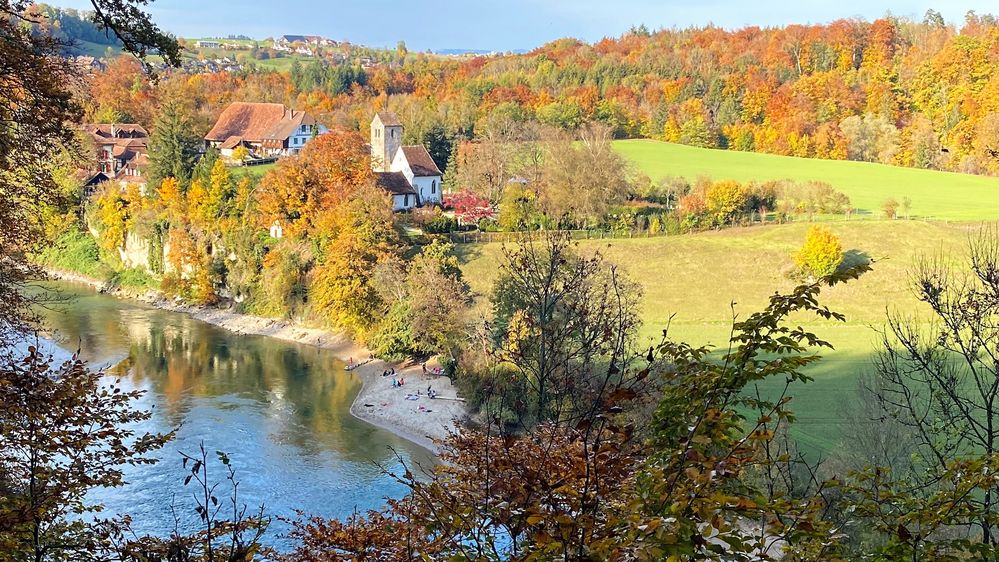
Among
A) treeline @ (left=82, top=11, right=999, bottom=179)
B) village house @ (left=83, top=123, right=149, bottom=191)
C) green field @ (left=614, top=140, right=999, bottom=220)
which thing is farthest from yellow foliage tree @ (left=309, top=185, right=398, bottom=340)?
green field @ (left=614, top=140, right=999, bottom=220)

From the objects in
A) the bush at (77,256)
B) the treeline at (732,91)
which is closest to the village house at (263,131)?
the treeline at (732,91)

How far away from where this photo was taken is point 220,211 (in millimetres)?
44062

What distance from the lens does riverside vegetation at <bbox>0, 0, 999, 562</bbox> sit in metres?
4.83

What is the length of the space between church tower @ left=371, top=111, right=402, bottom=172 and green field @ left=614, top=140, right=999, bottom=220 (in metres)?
16.5

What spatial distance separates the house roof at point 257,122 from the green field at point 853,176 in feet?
80.6

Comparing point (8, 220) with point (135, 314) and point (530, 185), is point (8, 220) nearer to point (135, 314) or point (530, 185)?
point (135, 314)

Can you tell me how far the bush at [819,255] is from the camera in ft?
124

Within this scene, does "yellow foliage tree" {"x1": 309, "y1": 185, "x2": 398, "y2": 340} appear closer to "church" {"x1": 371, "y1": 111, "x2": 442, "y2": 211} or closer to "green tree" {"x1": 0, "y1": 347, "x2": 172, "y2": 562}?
"church" {"x1": 371, "y1": 111, "x2": 442, "y2": 211}

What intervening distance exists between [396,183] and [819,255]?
2251 cm

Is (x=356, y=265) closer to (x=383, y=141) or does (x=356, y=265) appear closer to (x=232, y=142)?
(x=383, y=141)

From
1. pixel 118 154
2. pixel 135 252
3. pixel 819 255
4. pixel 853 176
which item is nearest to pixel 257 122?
pixel 118 154

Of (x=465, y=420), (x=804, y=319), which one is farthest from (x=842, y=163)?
(x=465, y=420)

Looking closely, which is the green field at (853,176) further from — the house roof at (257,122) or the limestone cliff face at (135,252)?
the limestone cliff face at (135,252)

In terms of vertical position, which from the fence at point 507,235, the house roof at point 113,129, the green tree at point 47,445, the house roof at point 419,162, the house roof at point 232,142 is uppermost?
the house roof at point 113,129
